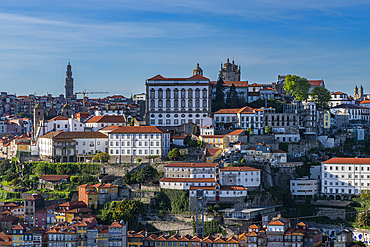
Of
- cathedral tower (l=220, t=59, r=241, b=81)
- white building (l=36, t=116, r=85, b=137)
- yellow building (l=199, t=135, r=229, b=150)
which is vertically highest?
cathedral tower (l=220, t=59, r=241, b=81)

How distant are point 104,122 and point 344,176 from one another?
31.7m

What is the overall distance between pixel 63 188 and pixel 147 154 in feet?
33.2

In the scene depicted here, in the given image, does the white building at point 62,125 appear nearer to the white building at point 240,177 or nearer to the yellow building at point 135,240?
the white building at point 240,177

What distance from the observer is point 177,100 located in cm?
7931

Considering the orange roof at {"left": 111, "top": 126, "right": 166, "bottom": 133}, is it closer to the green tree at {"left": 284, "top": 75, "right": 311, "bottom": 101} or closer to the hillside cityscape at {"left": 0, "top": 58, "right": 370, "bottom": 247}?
the hillside cityscape at {"left": 0, "top": 58, "right": 370, "bottom": 247}

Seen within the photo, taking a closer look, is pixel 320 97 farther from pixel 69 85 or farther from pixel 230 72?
pixel 69 85

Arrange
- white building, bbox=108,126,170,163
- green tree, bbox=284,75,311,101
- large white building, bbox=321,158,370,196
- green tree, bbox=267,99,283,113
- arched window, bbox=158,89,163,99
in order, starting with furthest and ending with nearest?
green tree, bbox=284,75,311,101, green tree, bbox=267,99,283,113, arched window, bbox=158,89,163,99, white building, bbox=108,126,170,163, large white building, bbox=321,158,370,196

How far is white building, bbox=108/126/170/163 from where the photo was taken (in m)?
70.2

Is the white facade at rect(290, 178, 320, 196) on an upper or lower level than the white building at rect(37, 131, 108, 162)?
lower

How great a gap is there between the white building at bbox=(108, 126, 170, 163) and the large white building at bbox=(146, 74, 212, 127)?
7.50 meters

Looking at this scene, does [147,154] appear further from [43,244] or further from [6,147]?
[6,147]

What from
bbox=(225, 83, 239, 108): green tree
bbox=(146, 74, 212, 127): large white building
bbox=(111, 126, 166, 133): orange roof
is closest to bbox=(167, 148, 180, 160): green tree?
bbox=(111, 126, 166, 133): orange roof

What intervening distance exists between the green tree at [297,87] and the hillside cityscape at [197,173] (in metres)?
0.16

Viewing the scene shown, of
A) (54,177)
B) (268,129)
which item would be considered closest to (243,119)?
(268,129)
